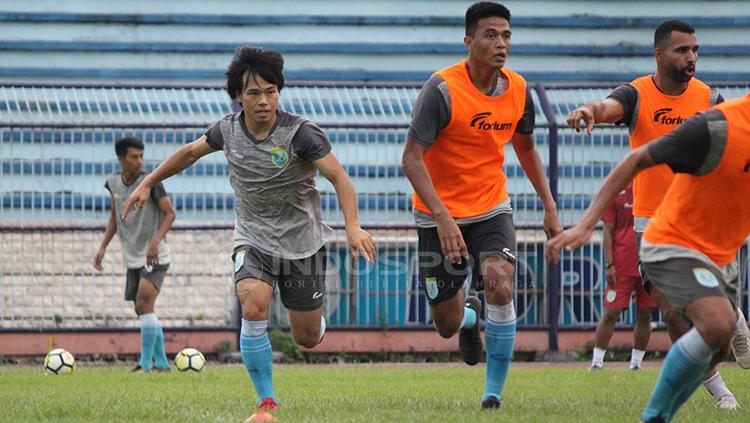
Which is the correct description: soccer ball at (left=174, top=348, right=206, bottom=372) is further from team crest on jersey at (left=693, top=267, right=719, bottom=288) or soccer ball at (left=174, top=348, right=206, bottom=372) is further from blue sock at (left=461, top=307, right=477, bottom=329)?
team crest on jersey at (left=693, top=267, right=719, bottom=288)

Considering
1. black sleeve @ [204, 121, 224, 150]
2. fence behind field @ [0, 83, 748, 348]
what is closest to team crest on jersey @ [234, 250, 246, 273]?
black sleeve @ [204, 121, 224, 150]

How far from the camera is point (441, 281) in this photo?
8.09 meters

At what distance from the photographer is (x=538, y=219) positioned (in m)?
14.3

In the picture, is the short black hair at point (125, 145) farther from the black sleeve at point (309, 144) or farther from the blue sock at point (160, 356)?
the black sleeve at point (309, 144)

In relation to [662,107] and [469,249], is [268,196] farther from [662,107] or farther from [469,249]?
[662,107]

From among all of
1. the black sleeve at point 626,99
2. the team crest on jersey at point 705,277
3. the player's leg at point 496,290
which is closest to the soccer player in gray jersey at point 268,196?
the player's leg at point 496,290

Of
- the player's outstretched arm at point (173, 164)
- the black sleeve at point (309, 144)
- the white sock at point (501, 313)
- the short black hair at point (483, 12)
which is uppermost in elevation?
the short black hair at point (483, 12)

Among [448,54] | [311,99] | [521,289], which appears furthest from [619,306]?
[448,54]

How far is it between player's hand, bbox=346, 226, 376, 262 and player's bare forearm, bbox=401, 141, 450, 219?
81 centimetres

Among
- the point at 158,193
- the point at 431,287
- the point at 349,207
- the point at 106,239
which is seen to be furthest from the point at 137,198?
the point at 106,239

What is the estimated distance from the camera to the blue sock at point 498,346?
7.57 m

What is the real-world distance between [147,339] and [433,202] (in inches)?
224

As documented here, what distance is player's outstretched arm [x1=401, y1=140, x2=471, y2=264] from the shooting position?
729 centimetres

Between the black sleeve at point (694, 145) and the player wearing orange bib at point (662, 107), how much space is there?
2.22 metres
